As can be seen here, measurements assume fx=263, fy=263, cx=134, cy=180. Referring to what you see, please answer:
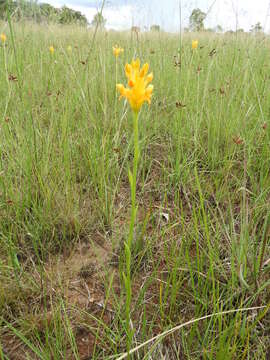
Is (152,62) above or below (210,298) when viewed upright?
above

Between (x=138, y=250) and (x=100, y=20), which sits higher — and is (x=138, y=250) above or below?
below

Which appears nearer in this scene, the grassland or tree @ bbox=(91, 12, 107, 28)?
the grassland

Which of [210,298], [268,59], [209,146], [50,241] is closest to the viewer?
[210,298]

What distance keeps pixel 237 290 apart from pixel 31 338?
59cm

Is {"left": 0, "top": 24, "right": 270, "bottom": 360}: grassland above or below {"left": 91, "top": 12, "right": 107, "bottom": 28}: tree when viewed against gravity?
below

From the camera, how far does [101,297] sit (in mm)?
877

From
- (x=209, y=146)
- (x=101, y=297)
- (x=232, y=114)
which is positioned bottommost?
(x=101, y=297)

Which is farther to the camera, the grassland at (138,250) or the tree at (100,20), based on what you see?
the tree at (100,20)

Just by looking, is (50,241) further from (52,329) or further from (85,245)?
(52,329)

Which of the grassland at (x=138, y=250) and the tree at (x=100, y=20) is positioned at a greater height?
the tree at (x=100, y=20)

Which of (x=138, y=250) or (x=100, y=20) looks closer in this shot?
(x=138, y=250)

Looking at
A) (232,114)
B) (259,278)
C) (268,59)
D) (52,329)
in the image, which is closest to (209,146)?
(232,114)

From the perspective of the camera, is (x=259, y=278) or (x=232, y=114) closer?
(x=259, y=278)

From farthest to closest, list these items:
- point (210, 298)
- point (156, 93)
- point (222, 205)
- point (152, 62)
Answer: point (152, 62), point (156, 93), point (222, 205), point (210, 298)
